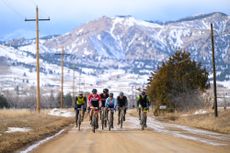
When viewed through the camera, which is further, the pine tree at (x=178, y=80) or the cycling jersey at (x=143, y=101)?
the pine tree at (x=178, y=80)

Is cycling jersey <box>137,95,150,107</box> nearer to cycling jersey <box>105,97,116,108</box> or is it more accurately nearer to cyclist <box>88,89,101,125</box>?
cycling jersey <box>105,97,116,108</box>

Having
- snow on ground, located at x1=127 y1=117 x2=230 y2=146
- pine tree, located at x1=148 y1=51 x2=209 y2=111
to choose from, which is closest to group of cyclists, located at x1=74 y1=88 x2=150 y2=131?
snow on ground, located at x1=127 y1=117 x2=230 y2=146

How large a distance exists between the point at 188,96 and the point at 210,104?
8.58 ft

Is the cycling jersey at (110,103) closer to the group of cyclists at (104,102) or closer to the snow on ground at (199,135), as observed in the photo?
the group of cyclists at (104,102)

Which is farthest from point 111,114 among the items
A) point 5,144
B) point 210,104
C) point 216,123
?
point 210,104

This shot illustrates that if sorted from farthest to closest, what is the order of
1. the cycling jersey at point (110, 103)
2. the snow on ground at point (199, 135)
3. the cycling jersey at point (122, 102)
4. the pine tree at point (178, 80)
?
the pine tree at point (178, 80) < the cycling jersey at point (122, 102) < the cycling jersey at point (110, 103) < the snow on ground at point (199, 135)

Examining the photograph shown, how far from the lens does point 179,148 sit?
1727cm

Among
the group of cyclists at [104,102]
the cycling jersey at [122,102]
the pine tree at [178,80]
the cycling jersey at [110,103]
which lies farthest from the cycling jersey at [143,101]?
the pine tree at [178,80]

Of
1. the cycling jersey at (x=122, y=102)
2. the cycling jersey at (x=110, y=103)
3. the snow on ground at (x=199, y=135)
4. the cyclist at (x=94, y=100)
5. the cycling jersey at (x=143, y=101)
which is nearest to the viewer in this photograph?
the snow on ground at (x=199, y=135)

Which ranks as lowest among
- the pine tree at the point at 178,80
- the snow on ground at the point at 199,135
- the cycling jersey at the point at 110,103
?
the snow on ground at the point at 199,135

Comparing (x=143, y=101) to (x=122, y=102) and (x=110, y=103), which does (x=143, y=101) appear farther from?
(x=110, y=103)

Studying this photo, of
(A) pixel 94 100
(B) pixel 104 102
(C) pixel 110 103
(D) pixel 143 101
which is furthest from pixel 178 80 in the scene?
(A) pixel 94 100

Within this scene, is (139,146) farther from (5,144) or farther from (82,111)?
(82,111)

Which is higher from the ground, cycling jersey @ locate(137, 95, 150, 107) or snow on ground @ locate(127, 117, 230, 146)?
cycling jersey @ locate(137, 95, 150, 107)
